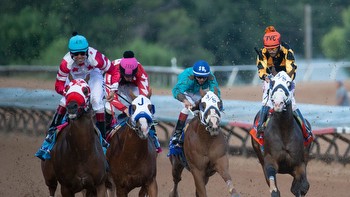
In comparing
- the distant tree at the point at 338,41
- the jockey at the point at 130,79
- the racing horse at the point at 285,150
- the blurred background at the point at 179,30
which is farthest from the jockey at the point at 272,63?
the distant tree at the point at 338,41

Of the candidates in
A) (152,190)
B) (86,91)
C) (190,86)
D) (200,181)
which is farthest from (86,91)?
(190,86)

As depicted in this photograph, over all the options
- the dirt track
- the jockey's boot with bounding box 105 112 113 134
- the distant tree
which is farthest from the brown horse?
the distant tree

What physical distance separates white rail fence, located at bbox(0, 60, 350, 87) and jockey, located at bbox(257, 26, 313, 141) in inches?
582

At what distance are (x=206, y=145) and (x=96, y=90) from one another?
1500 millimetres

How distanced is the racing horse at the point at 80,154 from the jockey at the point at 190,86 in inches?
74.0

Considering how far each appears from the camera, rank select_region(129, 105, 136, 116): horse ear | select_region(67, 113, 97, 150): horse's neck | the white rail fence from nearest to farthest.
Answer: select_region(67, 113, 97, 150): horse's neck
select_region(129, 105, 136, 116): horse ear
the white rail fence

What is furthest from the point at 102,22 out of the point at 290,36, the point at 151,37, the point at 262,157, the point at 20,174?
the point at 262,157

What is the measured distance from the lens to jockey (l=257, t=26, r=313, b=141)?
13.4 meters

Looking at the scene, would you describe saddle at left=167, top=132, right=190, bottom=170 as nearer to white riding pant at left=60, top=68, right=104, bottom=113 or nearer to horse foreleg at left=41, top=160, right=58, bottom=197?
white riding pant at left=60, top=68, right=104, bottom=113

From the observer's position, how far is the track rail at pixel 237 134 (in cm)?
1741

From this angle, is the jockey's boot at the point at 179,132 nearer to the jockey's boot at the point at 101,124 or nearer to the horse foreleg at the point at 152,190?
the jockey's boot at the point at 101,124

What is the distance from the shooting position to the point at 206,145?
12805 millimetres

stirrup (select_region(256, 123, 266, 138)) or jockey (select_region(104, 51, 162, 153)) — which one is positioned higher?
jockey (select_region(104, 51, 162, 153))

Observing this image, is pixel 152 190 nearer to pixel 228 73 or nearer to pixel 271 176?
pixel 271 176
